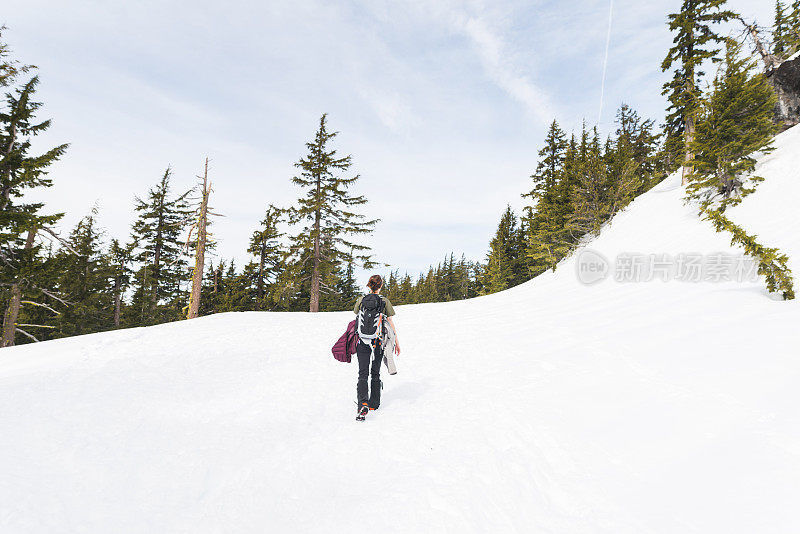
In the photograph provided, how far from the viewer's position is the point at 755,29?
65.5 feet

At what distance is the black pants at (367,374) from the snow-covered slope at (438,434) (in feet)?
1.06

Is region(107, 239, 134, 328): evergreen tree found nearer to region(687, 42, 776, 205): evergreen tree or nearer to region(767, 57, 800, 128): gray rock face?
region(687, 42, 776, 205): evergreen tree

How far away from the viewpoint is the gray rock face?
17.7 meters

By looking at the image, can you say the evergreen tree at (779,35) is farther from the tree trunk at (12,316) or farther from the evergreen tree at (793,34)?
the tree trunk at (12,316)

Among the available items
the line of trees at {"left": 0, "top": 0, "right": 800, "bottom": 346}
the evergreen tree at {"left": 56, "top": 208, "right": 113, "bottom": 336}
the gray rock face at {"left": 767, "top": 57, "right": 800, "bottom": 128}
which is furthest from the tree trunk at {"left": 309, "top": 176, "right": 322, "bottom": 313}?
the gray rock face at {"left": 767, "top": 57, "right": 800, "bottom": 128}

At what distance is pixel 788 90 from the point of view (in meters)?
17.9

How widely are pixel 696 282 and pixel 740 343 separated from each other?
489cm

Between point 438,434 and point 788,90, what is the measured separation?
28.4 metres

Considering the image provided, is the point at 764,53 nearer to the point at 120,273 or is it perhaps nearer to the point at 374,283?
the point at 374,283

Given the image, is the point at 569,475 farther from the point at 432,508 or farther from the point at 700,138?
the point at 700,138

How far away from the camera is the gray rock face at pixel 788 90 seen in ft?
57.9

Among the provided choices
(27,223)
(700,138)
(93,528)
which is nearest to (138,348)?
(93,528)

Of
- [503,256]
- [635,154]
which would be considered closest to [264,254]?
[503,256]

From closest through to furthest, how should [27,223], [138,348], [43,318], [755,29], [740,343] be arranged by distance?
[740,343]
[138,348]
[27,223]
[755,29]
[43,318]
